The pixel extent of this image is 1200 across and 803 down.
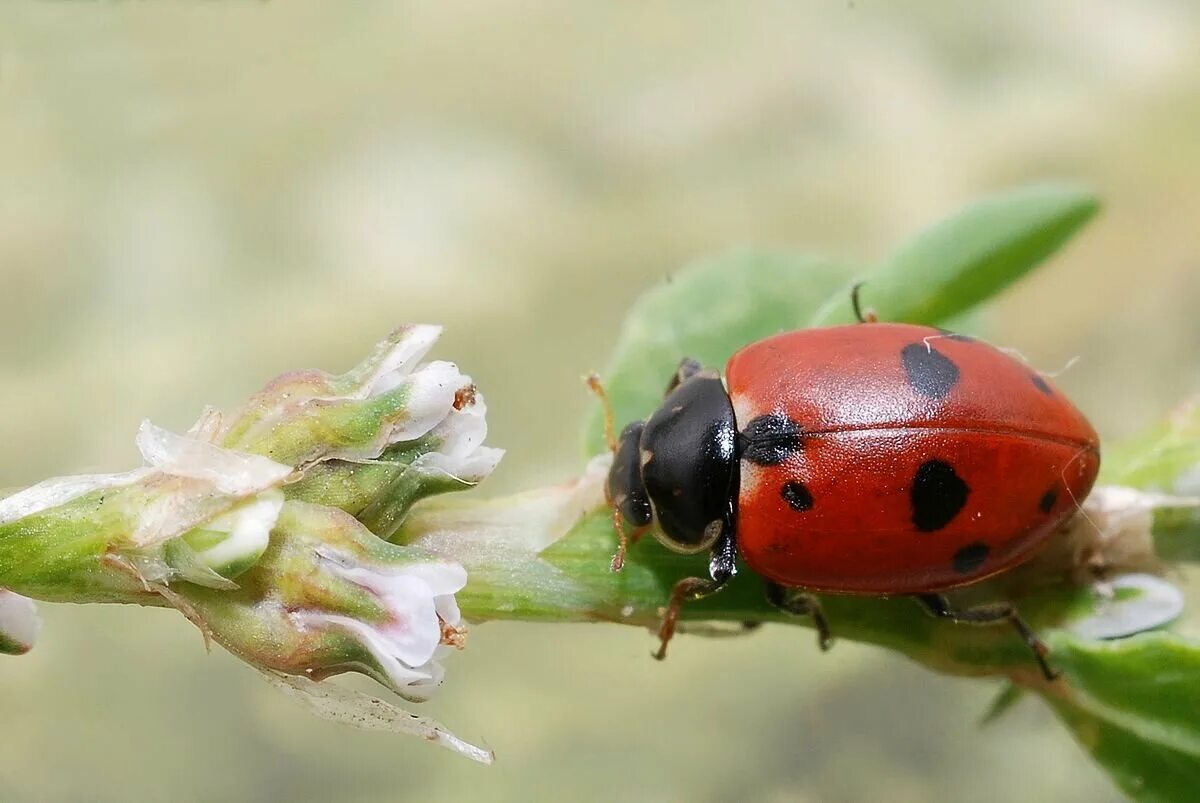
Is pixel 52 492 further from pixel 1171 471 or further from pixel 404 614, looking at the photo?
pixel 1171 471

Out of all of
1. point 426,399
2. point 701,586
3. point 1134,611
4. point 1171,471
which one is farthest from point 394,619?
point 1171,471

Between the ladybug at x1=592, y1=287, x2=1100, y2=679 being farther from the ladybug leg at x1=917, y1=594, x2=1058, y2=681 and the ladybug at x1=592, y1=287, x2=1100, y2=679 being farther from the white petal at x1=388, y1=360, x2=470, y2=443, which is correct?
the white petal at x1=388, y1=360, x2=470, y2=443

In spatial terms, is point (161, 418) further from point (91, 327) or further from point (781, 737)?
point (781, 737)

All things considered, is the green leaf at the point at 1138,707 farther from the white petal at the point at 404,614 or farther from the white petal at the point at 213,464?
the white petal at the point at 213,464

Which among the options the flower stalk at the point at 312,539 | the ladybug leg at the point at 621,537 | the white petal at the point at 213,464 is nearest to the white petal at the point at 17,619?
the flower stalk at the point at 312,539

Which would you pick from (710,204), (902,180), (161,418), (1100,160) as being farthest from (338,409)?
(1100,160)

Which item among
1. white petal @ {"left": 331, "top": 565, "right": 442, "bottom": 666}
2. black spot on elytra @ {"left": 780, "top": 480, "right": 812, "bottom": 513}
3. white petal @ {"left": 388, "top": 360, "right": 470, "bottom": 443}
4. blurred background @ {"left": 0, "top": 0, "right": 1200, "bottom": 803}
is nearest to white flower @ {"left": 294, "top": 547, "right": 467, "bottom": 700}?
white petal @ {"left": 331, "top": 565, "right": 442, "bottom": 666}
